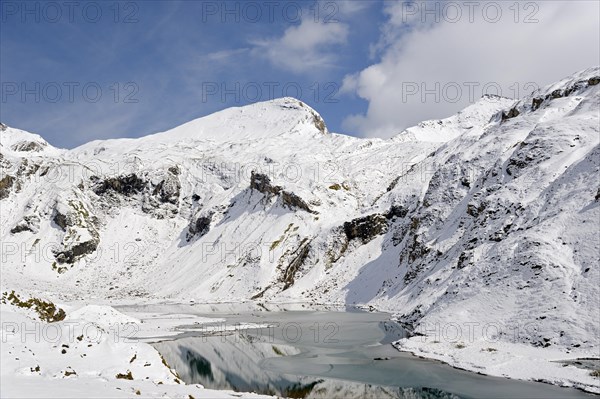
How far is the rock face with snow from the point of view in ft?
156

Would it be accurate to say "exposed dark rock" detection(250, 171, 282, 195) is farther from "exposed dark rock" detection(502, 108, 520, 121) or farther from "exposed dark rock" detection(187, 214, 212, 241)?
"exposed dark rock" detection(502, 108, 520, 121)

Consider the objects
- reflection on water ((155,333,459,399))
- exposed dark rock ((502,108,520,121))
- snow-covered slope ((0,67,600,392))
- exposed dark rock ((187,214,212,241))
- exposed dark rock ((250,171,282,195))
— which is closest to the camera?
reflection on water ((155,333,459,399))

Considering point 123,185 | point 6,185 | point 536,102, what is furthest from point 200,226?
point 536,102

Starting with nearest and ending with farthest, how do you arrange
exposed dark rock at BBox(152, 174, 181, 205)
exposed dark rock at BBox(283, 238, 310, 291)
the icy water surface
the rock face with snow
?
the icy water surface → the rock face with snow → exposed dark rock at BBox(283, 238, 310, 291) → exposed dark rock at BBox(152, 174, 181, 205)

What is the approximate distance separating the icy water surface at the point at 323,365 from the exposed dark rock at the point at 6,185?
5529 inches

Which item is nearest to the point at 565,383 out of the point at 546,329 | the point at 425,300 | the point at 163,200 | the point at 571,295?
the point at 546,329

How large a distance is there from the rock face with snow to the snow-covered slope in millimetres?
313

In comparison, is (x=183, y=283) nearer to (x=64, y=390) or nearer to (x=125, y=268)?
(x=125, y=268)

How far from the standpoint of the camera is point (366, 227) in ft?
374

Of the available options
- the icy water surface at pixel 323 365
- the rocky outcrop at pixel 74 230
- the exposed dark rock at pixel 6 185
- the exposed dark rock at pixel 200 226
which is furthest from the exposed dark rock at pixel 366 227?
the exposed dark rock at pixel 6 185

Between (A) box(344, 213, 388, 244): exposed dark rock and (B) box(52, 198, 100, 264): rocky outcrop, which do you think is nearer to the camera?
(A) box(344, 213, 388, 244): exposed dark rock

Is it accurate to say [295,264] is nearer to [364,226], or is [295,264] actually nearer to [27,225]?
[364,226]

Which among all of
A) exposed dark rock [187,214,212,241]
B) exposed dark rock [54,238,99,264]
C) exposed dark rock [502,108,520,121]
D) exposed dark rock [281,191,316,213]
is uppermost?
exposed dark rock [502,108,520,121]

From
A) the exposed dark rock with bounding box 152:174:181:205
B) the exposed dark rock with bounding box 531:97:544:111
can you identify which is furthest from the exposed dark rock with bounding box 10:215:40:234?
the exposed dark rock with bounding box 531:97:544:111
